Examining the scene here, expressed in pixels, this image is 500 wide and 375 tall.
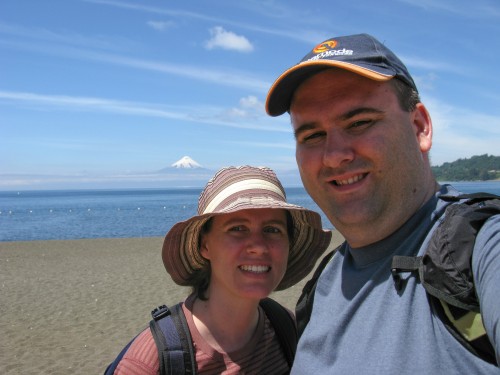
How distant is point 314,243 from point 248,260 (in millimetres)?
782

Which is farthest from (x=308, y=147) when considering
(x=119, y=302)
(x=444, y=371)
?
(x=119, y=302)

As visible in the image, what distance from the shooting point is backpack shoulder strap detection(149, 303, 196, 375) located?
2.44m

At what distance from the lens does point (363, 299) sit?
184cm

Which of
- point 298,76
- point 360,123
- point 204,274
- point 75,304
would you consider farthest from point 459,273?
point 75,304

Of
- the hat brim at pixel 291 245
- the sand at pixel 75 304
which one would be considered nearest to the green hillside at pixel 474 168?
the sand at pixel 75 304

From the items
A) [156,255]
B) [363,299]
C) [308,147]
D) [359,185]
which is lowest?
[156,255]

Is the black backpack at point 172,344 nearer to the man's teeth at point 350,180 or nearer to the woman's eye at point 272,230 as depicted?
the woman's eye at point 272,230

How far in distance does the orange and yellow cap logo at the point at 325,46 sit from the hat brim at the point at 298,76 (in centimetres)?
8

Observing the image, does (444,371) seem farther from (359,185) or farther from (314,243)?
(314,243)

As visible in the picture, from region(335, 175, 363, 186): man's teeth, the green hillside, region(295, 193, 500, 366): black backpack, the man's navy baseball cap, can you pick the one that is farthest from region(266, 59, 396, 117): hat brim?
the green hillside

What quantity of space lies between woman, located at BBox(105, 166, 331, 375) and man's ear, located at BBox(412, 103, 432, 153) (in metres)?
0.92

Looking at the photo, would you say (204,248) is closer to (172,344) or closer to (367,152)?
(172,344)

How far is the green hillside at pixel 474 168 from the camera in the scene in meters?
158

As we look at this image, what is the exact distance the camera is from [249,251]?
8.88 feet
